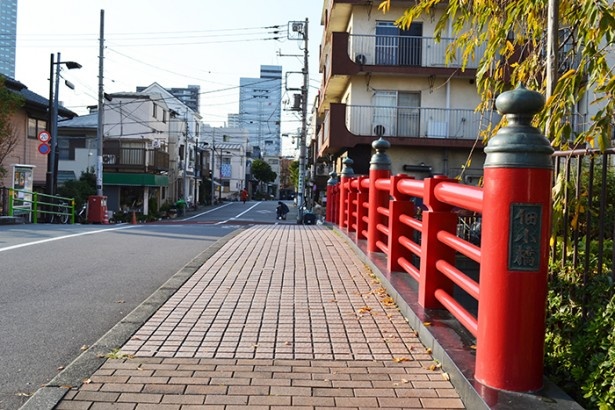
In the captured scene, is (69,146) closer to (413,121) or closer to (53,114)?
(53,114)

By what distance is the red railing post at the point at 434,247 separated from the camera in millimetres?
5047

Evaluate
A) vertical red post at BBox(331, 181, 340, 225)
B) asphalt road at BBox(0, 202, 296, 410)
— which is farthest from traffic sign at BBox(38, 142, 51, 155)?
vertical red post at BBox(331, 181, 340, 225)

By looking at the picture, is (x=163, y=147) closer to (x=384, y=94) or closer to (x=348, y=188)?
(x=384, y=94)

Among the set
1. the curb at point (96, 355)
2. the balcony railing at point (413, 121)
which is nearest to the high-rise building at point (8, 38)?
the balcony railing at point (413, 121)

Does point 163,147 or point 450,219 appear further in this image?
point 163,147

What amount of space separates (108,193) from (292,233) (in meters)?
35.1

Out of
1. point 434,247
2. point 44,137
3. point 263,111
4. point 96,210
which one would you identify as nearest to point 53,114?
point 44,137

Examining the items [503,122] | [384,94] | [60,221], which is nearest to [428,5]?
[503,122]

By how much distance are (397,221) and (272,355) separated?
2.70 meters

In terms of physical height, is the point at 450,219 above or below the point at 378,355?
above

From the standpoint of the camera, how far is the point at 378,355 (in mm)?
4512

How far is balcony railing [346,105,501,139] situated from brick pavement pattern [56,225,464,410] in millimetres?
16565

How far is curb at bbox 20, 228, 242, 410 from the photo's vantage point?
142 inches

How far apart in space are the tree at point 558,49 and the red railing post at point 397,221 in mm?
1367
